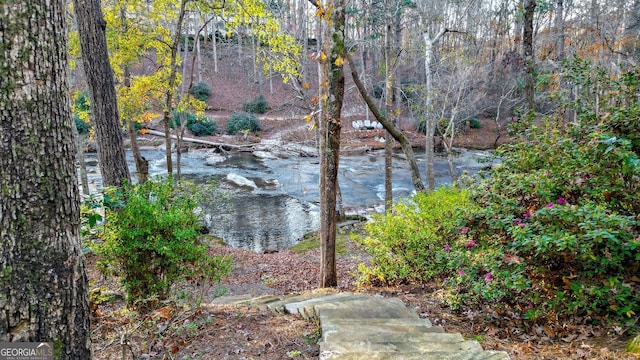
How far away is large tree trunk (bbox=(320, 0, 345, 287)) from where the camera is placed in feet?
15.6

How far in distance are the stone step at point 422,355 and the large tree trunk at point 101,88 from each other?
5.30 metres

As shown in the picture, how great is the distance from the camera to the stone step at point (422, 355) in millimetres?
2335

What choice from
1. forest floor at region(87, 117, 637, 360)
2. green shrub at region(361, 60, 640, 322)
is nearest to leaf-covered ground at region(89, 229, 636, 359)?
forest floor at region(87, 117, 637, 360)

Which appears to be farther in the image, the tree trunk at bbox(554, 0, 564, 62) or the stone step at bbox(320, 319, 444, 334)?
the tree trunk at bbox(554, 0, 564, 62)

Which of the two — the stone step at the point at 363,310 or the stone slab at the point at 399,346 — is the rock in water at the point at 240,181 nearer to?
the stone step at the point at 363,310

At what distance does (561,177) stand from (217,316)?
368 centimetres

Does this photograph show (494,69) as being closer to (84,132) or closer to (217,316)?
(217,316)

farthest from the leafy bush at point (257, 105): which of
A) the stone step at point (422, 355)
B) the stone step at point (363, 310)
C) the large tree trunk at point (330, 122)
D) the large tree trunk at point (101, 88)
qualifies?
the stone step at point (422, 355)

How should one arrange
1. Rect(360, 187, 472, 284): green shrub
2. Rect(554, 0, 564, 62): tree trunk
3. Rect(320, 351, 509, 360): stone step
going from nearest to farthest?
Rect(320, 351, 509, 360): stone step, Rect(360, 187, 472, 284): green shrub, Rect(554, 0, 564, 62): tree trunk

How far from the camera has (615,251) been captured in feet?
9.20

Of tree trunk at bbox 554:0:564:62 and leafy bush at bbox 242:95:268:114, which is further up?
tree trunk at bbox 554:0:564:62

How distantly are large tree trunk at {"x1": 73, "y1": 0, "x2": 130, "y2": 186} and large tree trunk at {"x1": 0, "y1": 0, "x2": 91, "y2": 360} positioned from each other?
438cm

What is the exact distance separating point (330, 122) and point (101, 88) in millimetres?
3582

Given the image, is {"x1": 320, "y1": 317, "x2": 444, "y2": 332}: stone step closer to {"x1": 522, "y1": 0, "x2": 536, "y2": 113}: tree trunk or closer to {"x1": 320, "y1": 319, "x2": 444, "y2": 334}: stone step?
{"x1": 320, "y1": 319, "x2": 444, "y2": 334}: stone step
